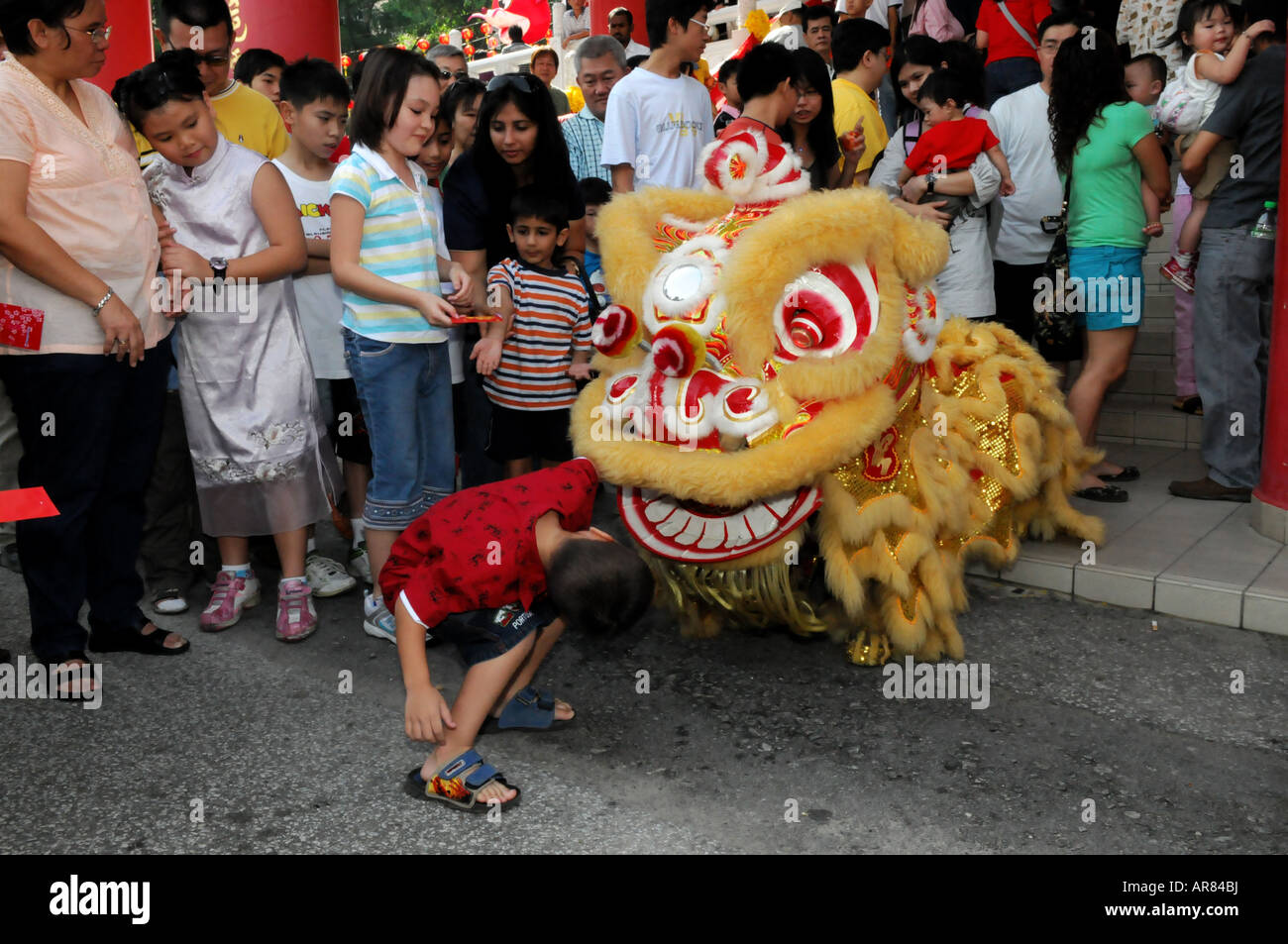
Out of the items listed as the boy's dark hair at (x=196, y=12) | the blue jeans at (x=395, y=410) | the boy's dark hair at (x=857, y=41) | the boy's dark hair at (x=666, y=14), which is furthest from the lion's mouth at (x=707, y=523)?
the boy's dark hair at (x=857, y=41)

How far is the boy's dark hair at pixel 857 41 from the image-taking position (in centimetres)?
554

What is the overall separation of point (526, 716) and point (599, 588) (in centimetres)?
75

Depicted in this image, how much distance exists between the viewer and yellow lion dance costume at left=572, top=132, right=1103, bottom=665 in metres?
2.92

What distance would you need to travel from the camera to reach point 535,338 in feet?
12.9

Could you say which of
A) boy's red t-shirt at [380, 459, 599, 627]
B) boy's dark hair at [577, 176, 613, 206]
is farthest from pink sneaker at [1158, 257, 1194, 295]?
boy's red t-shirt at [380, 459, 599, 627]

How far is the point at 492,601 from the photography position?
263 centimetres

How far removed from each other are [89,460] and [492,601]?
1.45 metres

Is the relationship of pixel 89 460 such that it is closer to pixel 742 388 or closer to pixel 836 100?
pixel 742 388

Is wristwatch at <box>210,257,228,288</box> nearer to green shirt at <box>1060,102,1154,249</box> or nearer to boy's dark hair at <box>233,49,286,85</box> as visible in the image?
boy's dark hair at <box>233,49,286,85</box>

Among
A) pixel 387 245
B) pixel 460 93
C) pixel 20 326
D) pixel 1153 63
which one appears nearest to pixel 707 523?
pixel 387 245

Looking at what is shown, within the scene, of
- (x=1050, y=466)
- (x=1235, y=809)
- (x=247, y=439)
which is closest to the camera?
(x=1235, y=809)

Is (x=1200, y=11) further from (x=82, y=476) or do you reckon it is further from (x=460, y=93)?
(x=82, y=476)

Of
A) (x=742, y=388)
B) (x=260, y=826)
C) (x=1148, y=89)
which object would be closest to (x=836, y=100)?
(x=1148, y=89)

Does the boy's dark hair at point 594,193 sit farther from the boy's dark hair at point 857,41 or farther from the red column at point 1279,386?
the red column at point 1279,386
